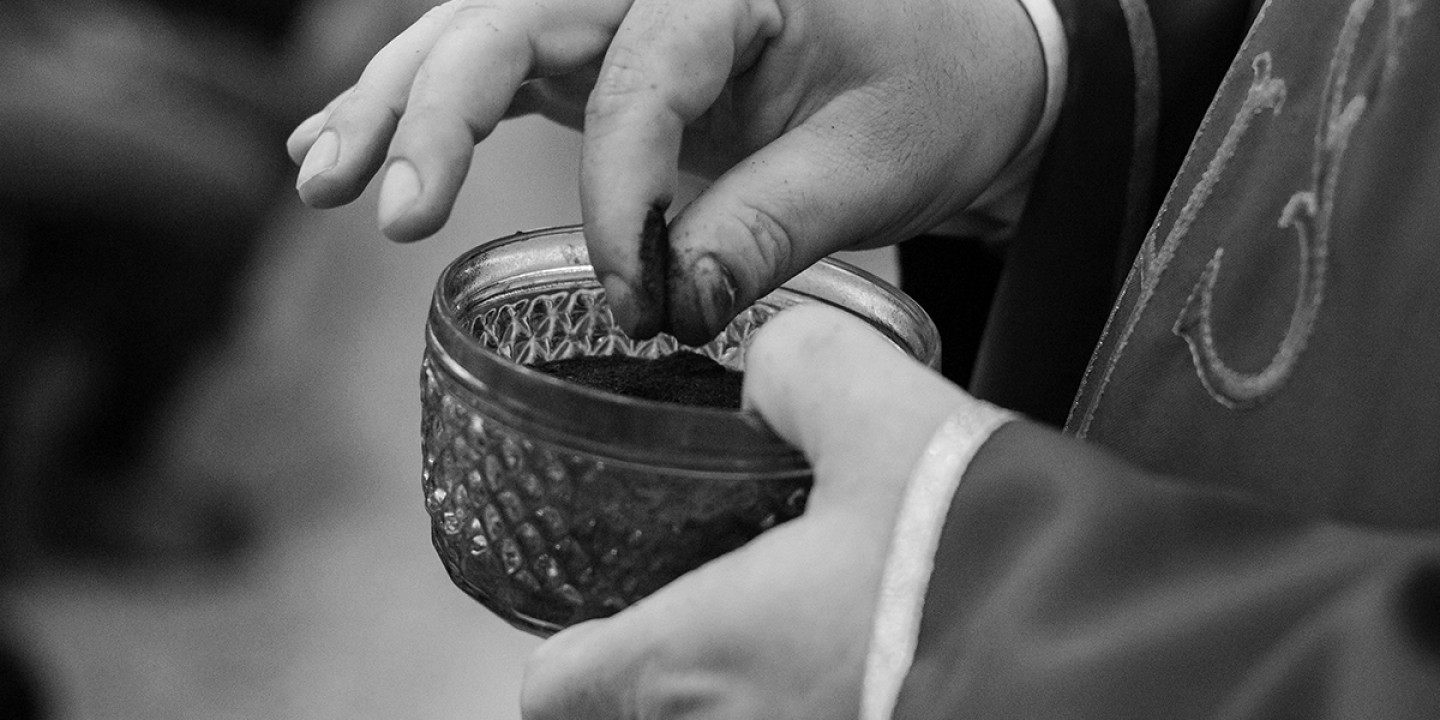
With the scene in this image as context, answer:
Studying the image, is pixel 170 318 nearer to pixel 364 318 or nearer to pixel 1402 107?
pixel 364 318

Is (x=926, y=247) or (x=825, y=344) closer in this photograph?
(x=825, y=344)

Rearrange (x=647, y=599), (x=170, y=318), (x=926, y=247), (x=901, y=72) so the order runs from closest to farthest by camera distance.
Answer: (x=647, y=599)
(x=901, y=72)
(x=926, y=247)
(x=170, y=318)

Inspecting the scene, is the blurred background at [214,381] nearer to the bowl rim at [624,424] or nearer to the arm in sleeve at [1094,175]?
the arm in sleeve at [1094,175]

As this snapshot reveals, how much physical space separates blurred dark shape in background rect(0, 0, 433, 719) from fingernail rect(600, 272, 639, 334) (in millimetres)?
580

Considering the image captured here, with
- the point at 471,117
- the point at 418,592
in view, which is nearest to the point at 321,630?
the point at 418,592

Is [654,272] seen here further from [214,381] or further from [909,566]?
[214,381]

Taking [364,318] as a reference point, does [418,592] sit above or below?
below

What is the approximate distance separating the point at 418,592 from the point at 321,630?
0.07 meters

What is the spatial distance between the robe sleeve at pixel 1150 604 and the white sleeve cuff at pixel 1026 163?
25 centimetres

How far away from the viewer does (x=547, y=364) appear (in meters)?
0.34

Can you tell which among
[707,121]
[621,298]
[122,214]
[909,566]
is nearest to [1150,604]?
[909,566]

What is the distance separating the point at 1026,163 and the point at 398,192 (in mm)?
261

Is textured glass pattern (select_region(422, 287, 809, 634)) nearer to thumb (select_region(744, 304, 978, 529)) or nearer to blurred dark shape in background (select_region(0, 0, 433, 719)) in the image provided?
thumb (select_region(744, 304, 978, 529))

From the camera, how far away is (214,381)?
87 cm
